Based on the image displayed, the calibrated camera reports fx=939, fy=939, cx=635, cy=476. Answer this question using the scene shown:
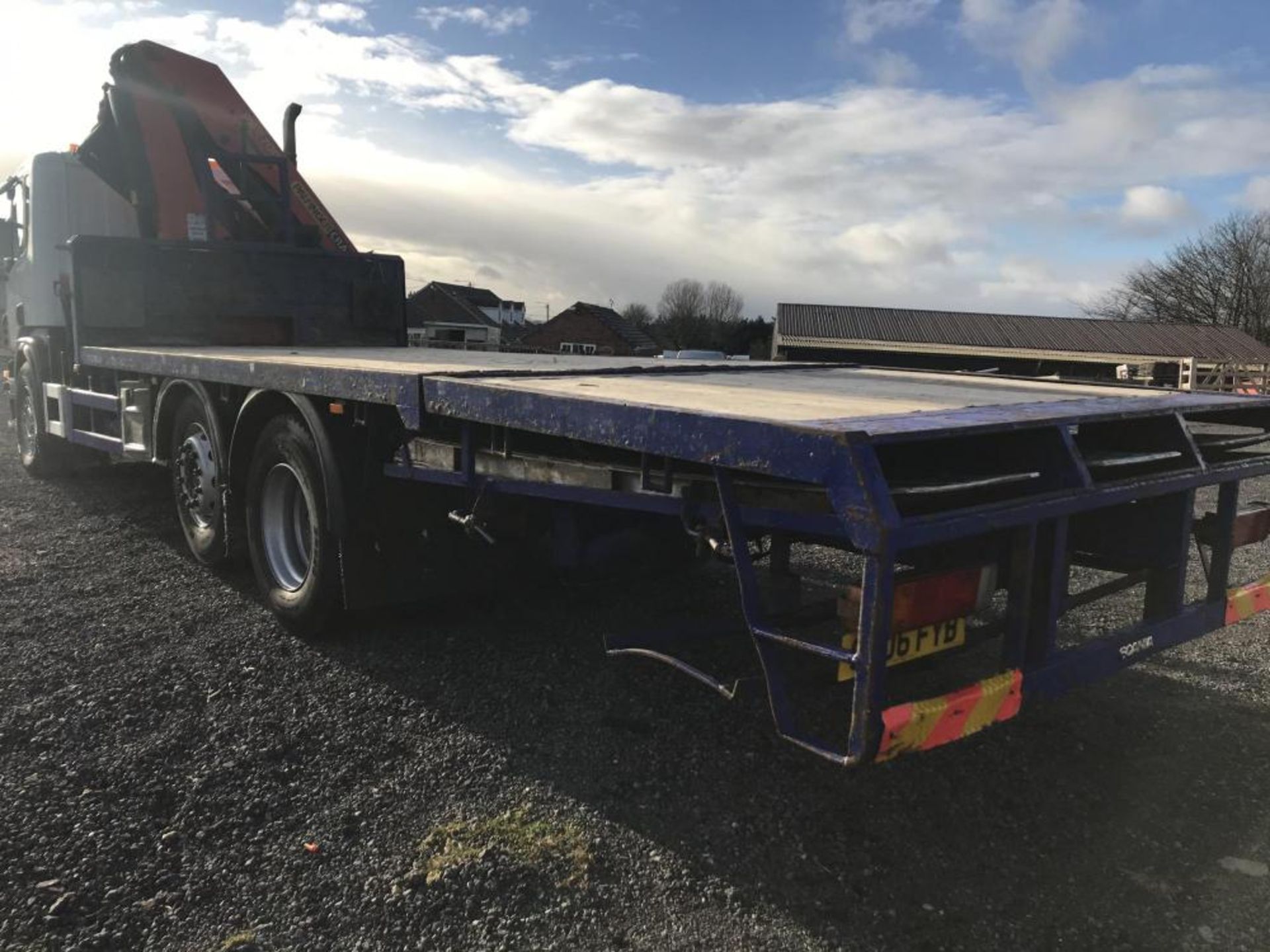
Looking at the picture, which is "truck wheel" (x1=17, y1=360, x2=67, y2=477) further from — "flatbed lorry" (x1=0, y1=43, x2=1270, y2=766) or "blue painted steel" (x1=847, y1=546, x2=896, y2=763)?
"blue painted steel" (x1=847, y1=546, x2=896, y2=763)

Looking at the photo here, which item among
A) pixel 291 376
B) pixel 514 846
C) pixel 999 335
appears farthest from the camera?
pixel 999 335

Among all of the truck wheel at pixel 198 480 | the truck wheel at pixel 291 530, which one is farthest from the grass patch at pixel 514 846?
the truck wheel at pixel 198 480

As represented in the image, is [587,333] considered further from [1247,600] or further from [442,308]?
[1247,600]

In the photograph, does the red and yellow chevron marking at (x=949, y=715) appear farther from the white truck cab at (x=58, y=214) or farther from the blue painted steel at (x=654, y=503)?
the white truck cab at (x=58, y=214)

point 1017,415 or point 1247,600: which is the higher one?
point 1017,415

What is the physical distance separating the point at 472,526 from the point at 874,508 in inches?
83.3

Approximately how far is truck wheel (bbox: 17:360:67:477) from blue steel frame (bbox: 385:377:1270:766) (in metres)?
6.84

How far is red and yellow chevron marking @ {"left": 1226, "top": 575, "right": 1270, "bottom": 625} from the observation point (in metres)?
3.71

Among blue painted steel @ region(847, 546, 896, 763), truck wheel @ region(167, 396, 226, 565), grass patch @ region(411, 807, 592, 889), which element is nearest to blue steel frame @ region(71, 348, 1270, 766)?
blue painted steel @ region(847, 546, 896, 763)

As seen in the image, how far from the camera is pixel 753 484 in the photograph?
2799 mm

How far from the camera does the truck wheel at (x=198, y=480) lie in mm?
5508

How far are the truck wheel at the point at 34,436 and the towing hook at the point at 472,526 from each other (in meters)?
6.52

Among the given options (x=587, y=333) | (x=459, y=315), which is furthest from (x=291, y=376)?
(x=459, y=315)

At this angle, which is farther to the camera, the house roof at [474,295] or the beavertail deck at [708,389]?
the house roof at [474,295]
